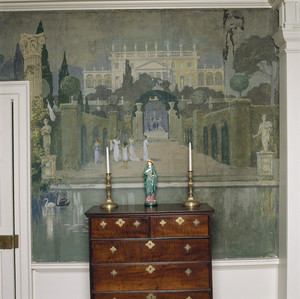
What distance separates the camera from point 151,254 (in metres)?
4.74

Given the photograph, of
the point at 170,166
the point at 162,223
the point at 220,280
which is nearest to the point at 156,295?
the point at 162,223

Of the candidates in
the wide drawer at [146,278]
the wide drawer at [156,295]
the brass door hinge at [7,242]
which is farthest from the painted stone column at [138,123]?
→ the brass door hinge at [7,242]

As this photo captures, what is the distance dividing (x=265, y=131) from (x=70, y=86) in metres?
2.45

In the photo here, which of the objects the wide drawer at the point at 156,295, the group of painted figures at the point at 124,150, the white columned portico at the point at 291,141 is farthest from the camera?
the group of painted figures at the point at 124,150

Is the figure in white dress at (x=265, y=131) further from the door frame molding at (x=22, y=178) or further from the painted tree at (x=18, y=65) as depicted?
the painted tree at (x=18, y=65)

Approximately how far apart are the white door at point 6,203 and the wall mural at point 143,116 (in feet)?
0.94

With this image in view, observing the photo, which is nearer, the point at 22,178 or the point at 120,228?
the point at 120,228

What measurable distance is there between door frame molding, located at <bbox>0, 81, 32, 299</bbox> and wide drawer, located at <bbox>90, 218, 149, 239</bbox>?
3.55 ft

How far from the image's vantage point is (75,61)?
17.6ft

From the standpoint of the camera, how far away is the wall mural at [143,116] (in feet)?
17.6

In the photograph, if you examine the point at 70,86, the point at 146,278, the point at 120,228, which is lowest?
the point at 146,278

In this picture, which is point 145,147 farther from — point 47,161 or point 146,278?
point 146,278

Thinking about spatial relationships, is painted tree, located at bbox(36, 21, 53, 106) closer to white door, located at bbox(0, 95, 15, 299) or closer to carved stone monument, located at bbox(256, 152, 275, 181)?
white door, located at bbox(0, 95, 15, 299)

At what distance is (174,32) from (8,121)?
2.30 meters
